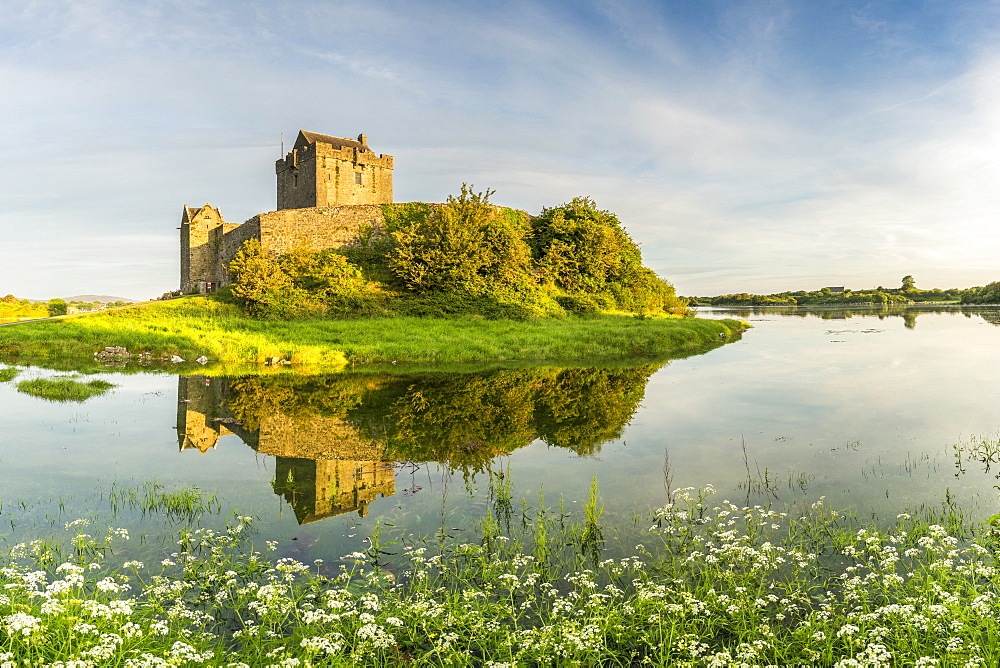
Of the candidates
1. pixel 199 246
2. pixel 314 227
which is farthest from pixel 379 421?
pixel 199 246

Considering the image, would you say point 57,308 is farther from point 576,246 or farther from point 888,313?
point 888,313

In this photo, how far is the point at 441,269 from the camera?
3550 cm

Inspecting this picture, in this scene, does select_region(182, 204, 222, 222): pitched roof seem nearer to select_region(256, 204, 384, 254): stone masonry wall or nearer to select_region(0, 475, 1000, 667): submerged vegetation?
select_region(256, 204, 384, 254): stone masonry wall

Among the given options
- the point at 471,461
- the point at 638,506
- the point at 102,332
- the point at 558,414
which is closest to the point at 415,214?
the point at 102,332

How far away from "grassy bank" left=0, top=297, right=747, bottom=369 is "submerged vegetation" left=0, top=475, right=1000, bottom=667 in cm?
1712

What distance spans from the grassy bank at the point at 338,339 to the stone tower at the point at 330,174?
72.0 ft

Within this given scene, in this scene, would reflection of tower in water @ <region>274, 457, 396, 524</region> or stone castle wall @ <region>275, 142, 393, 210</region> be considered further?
stone castle wall @ <region>275, 142, 393, 210</region>

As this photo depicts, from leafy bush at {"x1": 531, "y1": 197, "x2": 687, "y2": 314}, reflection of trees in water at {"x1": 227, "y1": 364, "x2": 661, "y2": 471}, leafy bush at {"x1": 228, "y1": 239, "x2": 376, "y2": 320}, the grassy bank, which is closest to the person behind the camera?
reflection of trees in water at {"x1": 227, "y1": 364, "x2": 661, "y2": 471}

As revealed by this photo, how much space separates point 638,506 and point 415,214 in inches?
1365

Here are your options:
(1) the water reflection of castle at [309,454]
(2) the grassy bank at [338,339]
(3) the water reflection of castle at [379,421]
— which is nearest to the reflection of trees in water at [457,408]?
(3) the water reflection of castle at [379,421]

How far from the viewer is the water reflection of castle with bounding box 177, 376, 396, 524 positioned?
7.24m

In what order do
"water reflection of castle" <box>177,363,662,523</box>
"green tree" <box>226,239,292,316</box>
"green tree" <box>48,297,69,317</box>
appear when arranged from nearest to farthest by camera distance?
1. "water reflection of castle" <box>177,363,662,523</box>
2. "green tree" <box>226,239,292,316</box>
3. "green tree" <box>48,297,69,317</box>

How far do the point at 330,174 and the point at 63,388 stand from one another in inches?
1588

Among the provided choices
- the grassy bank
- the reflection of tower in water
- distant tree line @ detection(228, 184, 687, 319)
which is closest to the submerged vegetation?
the reflection of tower in water
